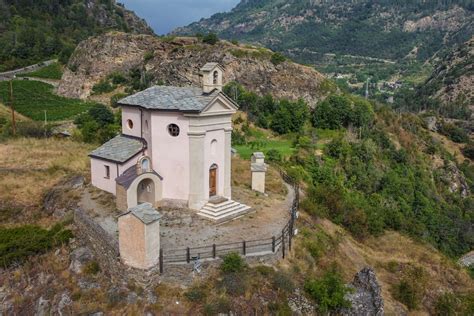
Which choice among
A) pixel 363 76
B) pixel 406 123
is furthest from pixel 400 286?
pixel 363 76

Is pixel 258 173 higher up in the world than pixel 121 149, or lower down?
lower down

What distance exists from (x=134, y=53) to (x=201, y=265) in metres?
55.8

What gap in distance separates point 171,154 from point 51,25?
106291 mm

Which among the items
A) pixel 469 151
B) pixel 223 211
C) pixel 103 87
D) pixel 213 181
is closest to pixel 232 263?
pixel 223 211

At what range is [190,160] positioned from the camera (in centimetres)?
Answer: 2262

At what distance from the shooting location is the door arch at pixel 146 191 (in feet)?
76.4

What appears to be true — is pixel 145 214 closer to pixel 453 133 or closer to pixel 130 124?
pixel 130 124

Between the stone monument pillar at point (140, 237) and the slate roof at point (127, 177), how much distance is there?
5.48 meters

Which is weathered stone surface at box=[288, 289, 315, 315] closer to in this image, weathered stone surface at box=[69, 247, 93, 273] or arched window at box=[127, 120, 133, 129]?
weathered stone surface at box=[69, 247, 93, 273]

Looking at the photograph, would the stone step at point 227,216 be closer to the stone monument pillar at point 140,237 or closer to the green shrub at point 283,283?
the green shrub at point 283,283

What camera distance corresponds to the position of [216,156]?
2383 centimetres

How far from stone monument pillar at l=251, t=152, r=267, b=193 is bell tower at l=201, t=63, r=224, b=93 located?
6081 millimetres

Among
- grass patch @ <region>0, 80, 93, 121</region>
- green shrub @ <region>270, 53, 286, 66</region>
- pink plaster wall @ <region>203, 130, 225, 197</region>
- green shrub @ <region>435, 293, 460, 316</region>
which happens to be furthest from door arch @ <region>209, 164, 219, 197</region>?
green shrub @ <region>270, 53, 286, 66</region>

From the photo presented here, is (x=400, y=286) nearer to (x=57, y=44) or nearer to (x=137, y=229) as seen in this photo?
(x=137, y=229)
